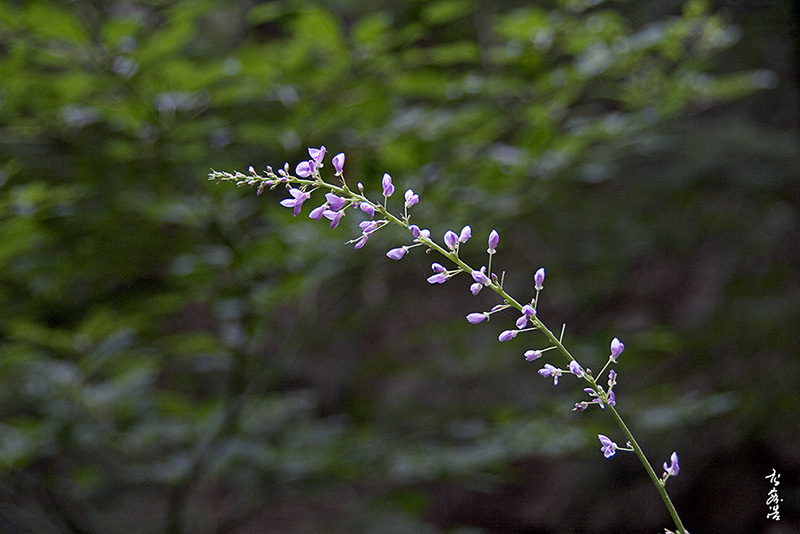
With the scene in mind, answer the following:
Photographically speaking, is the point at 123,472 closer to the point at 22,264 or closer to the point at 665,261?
the point at 22,264

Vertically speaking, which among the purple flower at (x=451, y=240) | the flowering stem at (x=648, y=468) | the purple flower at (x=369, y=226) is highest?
the purple flower at (x=451, y=240)

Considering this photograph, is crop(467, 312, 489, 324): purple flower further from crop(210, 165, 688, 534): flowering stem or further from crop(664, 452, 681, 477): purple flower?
crop(664, 452, 681, 477): purple flower

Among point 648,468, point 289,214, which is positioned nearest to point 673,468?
point 648,468

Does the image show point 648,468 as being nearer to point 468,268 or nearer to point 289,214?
point 468,268

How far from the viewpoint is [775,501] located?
589 millimetres

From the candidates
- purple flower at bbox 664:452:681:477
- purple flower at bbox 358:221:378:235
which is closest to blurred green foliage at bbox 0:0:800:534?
purple flower at bbox 358:221:378:235

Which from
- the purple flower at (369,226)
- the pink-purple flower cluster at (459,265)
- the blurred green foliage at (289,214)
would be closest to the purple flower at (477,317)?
the pink-purple flower cluster at (459,265)

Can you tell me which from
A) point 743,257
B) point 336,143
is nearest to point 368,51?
point 336,143

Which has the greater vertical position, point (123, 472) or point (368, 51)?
point (368, 51)

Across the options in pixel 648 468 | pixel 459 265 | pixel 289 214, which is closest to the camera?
pixel 648 468

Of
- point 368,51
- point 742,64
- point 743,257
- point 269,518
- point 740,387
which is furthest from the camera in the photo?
point 269,518

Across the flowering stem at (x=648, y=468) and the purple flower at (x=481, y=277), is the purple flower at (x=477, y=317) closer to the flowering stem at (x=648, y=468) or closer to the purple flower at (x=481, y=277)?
the purple flower at (x=481, y=277)

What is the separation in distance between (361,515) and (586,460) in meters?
2.97

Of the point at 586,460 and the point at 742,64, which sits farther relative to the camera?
the point at 586,460
